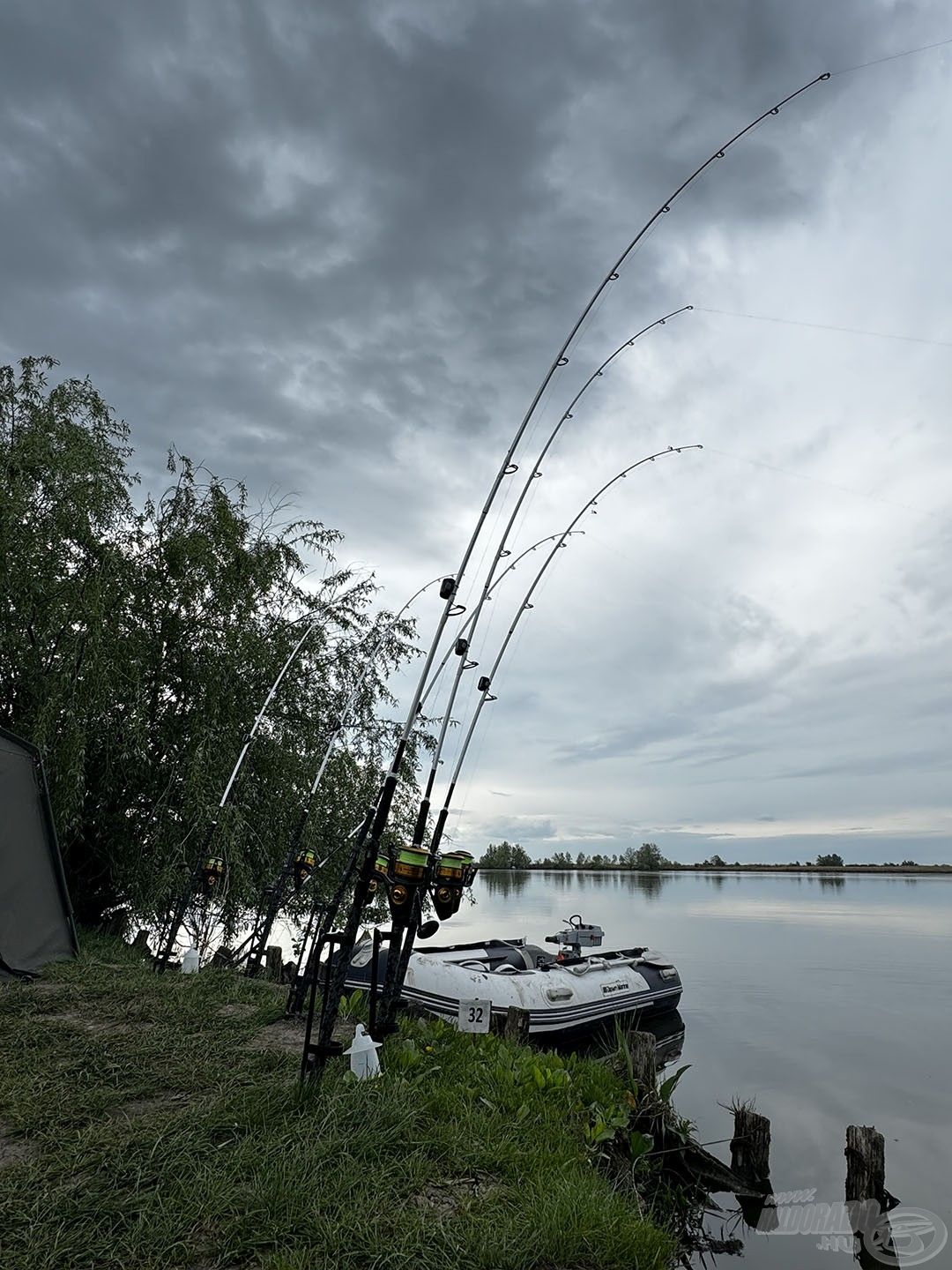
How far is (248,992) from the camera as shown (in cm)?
662

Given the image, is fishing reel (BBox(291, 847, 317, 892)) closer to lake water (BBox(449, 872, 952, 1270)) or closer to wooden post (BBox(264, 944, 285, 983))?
wooden post (BBox(264, 944, 285, 983))

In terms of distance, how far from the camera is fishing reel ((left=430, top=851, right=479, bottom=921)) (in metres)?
5.33

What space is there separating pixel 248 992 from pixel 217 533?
273 inches

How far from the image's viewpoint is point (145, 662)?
34.0 feet

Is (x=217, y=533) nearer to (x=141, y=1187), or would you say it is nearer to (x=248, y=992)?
(x=248, y=992)

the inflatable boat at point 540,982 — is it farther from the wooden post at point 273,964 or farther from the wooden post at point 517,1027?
the wooden post at point 517,1027

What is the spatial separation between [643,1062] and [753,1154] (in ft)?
5.15

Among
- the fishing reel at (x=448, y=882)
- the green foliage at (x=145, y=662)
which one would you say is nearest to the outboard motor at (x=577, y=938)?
the green foliage at (x=145, y=662)

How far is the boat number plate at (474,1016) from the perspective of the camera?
5.74 metres

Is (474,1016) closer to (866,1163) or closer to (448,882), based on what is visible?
(448,882)

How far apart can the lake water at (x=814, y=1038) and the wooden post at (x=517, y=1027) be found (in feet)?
6.64

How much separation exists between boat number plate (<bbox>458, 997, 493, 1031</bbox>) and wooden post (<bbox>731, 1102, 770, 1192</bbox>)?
2.63m

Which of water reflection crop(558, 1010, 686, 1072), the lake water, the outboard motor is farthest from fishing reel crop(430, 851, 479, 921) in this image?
the outboard motor

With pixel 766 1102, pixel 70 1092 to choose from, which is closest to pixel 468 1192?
pixel 70 1092
